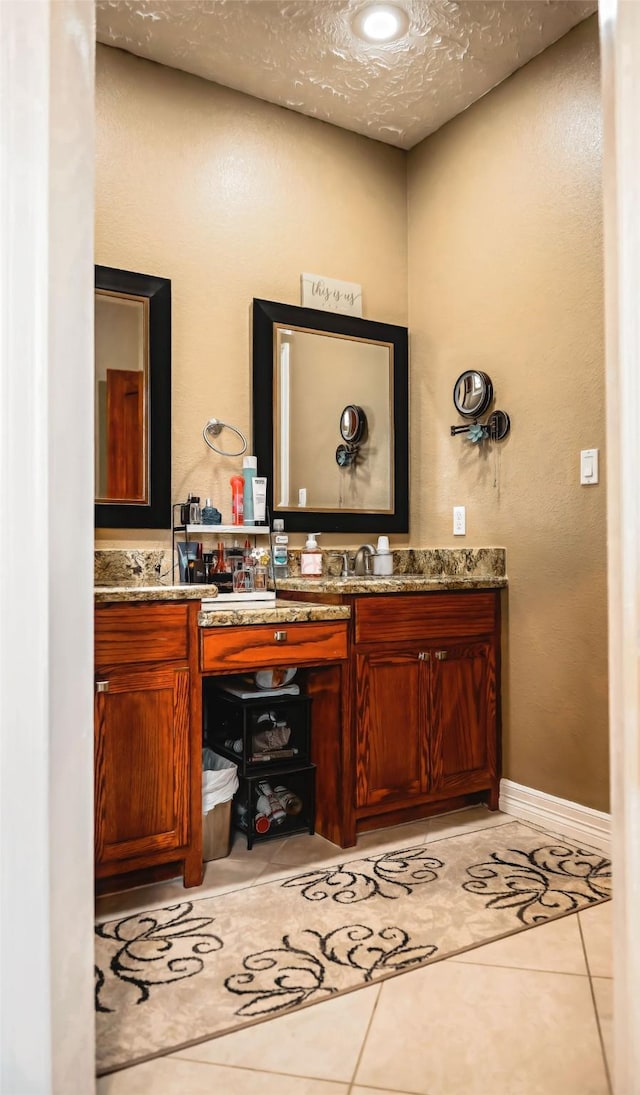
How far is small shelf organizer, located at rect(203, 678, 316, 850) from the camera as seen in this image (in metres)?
2.42

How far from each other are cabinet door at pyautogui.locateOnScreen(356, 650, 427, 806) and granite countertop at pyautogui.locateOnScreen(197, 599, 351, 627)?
0.18 m

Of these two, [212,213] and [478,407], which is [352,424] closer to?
[478,407]

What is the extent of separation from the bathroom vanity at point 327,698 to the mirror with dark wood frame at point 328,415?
1.60 ft

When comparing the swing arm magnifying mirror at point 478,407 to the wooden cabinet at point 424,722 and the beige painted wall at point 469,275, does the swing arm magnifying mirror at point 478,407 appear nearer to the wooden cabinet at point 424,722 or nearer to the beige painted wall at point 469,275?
the beige painted wall at point 469,275

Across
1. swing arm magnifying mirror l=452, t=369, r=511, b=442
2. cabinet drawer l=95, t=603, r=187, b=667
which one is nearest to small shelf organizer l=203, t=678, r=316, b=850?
cabinet drawer l=95, t=603, r=187, b=667

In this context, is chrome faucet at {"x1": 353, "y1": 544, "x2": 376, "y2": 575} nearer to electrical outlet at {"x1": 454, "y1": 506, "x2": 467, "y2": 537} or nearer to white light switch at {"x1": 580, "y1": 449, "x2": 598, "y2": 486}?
electrical outlet at {"x1": 454, "y1": 506, "x2": 467, "y2": 537}

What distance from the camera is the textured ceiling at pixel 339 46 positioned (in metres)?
2.43

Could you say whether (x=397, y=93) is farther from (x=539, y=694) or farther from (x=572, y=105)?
(x=539, y=694)

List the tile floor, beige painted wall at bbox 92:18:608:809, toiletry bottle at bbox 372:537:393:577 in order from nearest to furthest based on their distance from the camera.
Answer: the tile floor, beige painted wall at bbox 92:18:608:809, toiletry bottle at bbox 372:537:393:577

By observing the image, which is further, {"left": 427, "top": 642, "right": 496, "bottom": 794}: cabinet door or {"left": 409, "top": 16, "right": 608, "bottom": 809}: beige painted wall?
{"left": 427, "top": 642, "right": 496, "bottom": 794}: cabinet door

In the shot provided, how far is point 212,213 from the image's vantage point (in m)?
2.82

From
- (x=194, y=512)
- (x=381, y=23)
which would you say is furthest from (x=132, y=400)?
(x=381, y=23)

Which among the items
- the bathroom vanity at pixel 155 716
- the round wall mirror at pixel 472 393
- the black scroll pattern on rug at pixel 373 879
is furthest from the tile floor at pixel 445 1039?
the round wall mirror at pixel 472 393

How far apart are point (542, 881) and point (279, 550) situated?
138 cm
